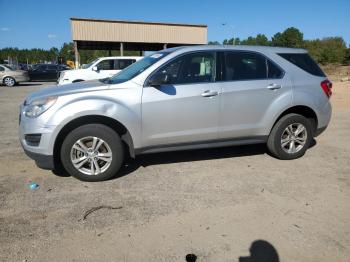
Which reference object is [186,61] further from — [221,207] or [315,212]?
[315,212]

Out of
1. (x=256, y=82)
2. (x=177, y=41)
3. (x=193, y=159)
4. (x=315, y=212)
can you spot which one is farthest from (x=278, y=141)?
(x=177, y=41)

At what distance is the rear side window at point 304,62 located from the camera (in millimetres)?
5582

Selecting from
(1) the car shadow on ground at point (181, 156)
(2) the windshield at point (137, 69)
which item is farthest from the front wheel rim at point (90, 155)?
(2) the windshield at point (137, 69)

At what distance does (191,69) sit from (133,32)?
2871 cm

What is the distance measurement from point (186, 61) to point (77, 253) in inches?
119

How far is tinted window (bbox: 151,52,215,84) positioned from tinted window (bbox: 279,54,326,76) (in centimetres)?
135

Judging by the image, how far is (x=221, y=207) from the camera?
3934mm

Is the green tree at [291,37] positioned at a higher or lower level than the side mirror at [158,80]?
higher

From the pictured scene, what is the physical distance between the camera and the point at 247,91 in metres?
5.14

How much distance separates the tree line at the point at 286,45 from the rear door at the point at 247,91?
29765 millimetres

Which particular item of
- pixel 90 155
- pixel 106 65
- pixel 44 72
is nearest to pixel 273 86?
pixel 90 155

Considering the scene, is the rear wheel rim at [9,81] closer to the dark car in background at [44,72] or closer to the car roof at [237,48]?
the dark car in background at [44,72]

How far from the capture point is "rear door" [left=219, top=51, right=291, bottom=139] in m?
5.09

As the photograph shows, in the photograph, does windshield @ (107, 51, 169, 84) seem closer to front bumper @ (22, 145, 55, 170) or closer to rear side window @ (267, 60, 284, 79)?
front bumper @ (22, 145, 55, 170)
